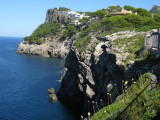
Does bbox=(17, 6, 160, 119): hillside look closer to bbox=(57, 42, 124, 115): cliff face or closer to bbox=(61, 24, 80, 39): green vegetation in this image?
bbox=(57, 42, 124, 115): cliff face

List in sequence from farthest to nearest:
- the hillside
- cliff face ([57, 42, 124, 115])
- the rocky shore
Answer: cliff face ([57, 42, 124, 115]) → the rocky shore → the hillside

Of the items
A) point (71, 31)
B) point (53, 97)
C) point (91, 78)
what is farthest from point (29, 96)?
point (71, 31)

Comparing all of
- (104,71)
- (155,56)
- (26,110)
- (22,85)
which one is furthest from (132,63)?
(22,85)

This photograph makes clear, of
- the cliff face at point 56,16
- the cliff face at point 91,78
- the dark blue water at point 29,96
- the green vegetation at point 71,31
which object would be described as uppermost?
the cliff face at point 56,16

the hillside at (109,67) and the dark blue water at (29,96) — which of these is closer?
the hillside at (109,67)

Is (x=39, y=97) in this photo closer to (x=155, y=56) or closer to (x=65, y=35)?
(x=155, y=56)

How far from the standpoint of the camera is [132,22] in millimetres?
44250

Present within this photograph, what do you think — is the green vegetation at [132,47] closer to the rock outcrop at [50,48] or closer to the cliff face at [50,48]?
the cliff face at [50,48]

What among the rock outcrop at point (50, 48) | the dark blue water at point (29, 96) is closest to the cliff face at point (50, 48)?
the rock outcrop at point (50, 48)

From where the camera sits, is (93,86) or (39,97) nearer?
(93,86)

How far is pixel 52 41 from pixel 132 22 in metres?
68.7

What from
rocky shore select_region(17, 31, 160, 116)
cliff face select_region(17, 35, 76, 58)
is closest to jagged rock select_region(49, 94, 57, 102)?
rocky shore select_region(17, 31, 160, 116)

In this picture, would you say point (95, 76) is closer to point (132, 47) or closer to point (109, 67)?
point (109, 67)

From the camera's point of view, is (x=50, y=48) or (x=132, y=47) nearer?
(x=132, y=47)
